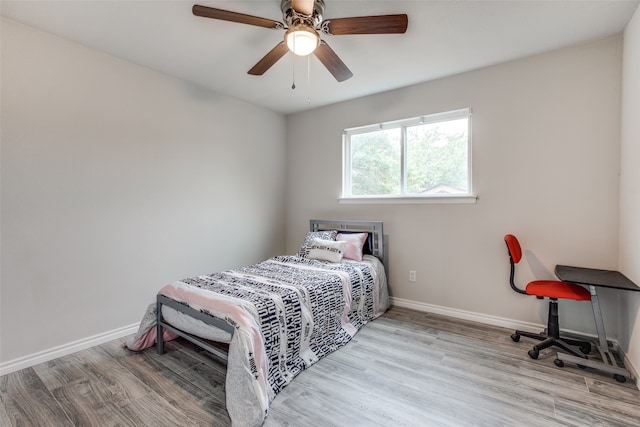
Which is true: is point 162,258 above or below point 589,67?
below

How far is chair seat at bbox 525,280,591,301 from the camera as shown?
2.25m

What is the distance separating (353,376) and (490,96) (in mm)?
2925

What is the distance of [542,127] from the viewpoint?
2.73 metres

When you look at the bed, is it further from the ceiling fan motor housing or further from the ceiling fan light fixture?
the ceiling fan motor housing

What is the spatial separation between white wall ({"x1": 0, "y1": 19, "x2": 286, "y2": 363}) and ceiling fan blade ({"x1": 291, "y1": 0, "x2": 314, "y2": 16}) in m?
2.02

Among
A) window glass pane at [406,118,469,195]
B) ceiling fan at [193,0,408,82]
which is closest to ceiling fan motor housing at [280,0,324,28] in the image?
ceiling fan at [193,0,408,82]

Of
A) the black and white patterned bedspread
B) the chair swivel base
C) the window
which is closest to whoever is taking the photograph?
the black and white patterned bedspread

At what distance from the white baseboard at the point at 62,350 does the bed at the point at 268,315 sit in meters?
0.37

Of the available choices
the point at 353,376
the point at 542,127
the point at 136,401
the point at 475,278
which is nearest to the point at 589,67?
the point at 542,127

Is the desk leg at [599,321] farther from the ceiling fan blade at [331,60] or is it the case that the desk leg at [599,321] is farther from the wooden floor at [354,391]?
the ceiling fan blade at [331,60]

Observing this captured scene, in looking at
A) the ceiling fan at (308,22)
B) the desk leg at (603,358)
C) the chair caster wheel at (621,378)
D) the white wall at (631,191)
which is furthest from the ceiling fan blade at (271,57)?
the chair caster wheel at (621,378)

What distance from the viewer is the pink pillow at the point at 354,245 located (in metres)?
3.42

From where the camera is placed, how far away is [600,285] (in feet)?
6.49

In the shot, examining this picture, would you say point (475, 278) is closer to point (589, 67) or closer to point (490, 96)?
point (490, 96)
